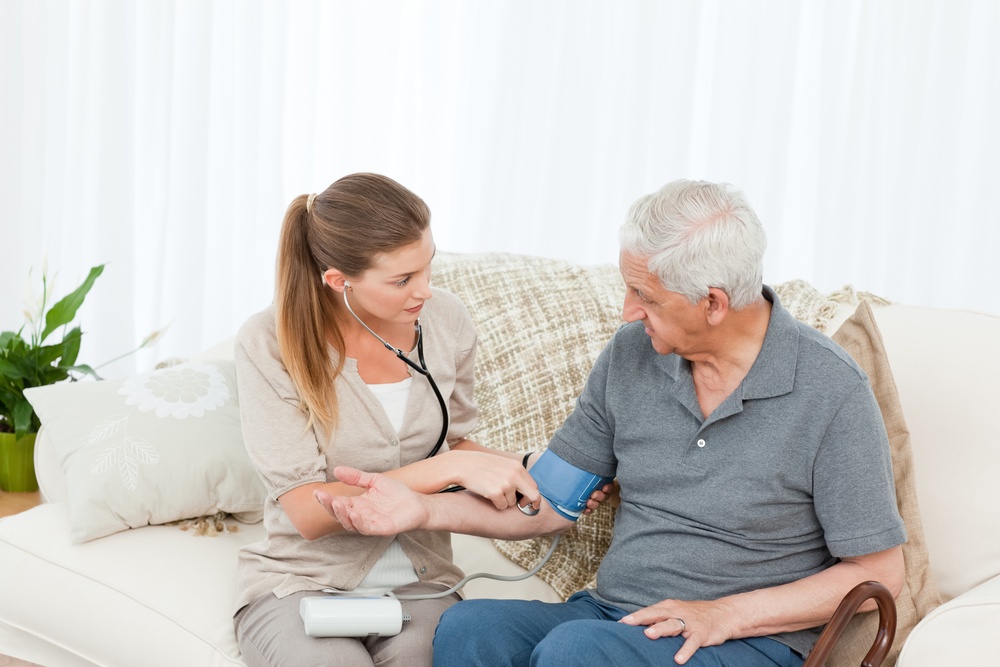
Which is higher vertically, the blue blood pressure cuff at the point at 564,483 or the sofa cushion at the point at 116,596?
the blue blood pressure cuff at the point at 564,483

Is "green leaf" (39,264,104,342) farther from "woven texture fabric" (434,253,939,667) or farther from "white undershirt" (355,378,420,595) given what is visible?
"white undershirt" (355,378,420,595)

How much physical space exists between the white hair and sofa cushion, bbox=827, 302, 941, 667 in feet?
1.06

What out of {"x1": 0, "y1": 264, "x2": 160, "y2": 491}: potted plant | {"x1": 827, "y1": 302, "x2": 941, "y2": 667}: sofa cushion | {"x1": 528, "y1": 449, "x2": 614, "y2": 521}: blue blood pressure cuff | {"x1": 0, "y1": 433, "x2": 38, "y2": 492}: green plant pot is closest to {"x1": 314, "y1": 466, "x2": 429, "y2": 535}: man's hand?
{"x1": 528, "y1": 449, "x2": 614, "y2": 521}: blue blood pressure cuff

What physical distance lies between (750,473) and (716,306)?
28 centimetres

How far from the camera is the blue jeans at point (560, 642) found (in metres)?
1.47

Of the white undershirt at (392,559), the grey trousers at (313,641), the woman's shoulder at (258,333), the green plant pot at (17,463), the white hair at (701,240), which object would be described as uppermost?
the white hair at (701,240)

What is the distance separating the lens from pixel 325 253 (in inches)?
68.1

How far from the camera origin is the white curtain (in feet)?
9.92

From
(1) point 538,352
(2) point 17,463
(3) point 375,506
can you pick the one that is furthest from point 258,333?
(2) point 17,463

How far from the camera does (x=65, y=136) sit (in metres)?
3.72

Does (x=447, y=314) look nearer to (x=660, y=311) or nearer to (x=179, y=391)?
(x=660, y=311)

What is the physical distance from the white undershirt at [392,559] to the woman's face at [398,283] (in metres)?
0.15

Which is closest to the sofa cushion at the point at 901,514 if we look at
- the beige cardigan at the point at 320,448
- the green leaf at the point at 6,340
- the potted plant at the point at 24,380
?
the beige cardigan at the point at 320,448

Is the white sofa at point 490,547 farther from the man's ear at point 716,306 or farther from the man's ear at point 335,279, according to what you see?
the man's ear at point 335,279
